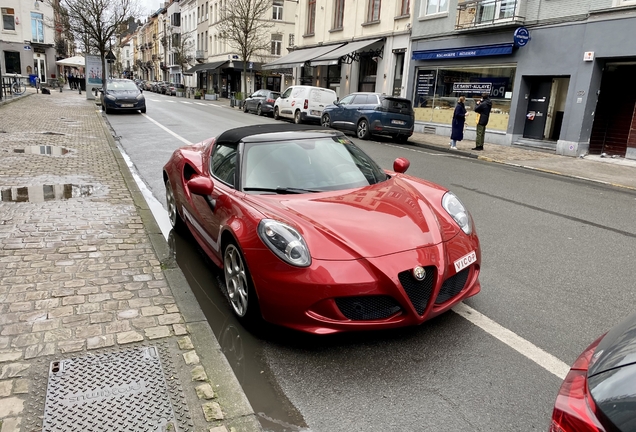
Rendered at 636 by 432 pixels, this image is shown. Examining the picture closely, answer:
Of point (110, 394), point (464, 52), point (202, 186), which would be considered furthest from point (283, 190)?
point (464, 52)

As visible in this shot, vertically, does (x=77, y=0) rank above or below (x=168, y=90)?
above

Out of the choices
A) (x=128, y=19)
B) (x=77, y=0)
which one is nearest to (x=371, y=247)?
(x=77, y=0)

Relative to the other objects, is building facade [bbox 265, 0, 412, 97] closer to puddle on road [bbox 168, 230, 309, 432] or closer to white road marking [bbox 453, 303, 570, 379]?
puddle on road [bbox 168, 230, 309, 432]

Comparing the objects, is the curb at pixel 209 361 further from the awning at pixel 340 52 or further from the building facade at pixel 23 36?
the building facade at pixel 23 36

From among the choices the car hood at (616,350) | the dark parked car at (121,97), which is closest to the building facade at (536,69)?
the dark parked car at (121,97)

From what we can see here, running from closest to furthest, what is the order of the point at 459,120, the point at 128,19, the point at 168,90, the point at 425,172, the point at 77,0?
the point at 425,172 → the point at 459,120 → the point at 77,0 → the point at 128,19 → the point at 168,90

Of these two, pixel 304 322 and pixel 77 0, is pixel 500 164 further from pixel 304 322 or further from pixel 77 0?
pixel 77 0

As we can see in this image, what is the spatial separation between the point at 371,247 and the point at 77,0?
35.9 metres

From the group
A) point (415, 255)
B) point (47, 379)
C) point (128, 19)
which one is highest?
point (128, 19)

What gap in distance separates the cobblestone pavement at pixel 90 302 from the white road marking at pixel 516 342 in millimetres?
1830

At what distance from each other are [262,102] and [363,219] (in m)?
26.0

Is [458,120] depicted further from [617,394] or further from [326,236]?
[617,394]

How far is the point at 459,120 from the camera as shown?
53.4 ft

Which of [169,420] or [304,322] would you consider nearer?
[169,420]
